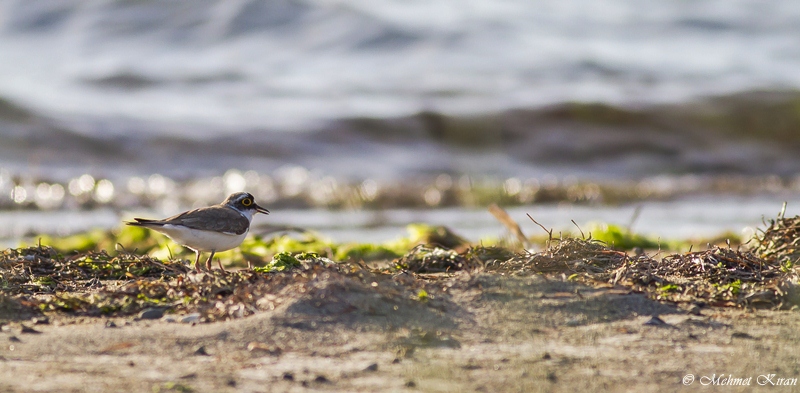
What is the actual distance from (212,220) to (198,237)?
13 centimetres

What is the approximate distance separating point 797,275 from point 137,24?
69.8ft

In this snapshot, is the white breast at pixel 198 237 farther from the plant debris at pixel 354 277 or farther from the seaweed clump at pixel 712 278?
the seaweed clump at pixel 712 278

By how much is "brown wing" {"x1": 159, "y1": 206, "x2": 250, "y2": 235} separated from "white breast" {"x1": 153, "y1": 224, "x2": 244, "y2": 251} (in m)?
0.03

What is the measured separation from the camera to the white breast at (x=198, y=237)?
164 inches

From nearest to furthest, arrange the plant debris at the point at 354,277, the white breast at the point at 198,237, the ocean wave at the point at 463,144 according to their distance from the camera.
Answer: the plant debris at the point at 354,277 → the white breast at the point at 198,237 → the ocean wave at the point at 463,144

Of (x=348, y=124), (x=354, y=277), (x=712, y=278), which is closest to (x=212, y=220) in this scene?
(x=354, y=277)

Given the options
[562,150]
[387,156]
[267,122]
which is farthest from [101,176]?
[562,150]

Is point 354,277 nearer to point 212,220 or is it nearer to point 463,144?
point 212,220

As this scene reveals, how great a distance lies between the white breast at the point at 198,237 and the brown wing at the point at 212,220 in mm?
28

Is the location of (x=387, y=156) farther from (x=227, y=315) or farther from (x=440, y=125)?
(x=227, y=315)

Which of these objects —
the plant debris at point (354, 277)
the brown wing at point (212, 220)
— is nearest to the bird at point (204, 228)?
the brown wing at point (212, 220)

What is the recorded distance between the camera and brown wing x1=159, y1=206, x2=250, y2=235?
13.8 ft

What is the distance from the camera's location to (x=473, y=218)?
30.7 feet

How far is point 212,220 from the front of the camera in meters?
4.25
